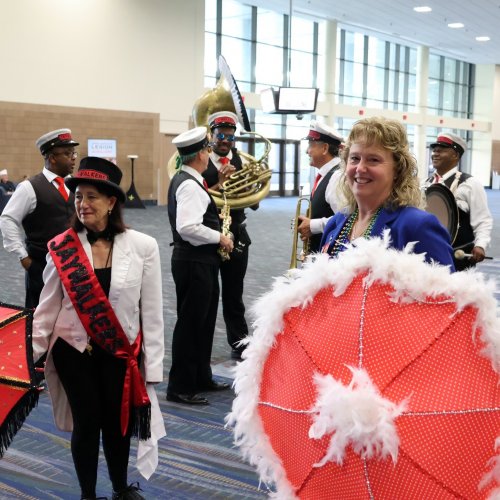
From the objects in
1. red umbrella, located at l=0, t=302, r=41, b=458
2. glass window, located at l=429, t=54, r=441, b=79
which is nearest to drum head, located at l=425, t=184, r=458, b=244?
red umbrella, located at l=0, t=302, r=41, b=458

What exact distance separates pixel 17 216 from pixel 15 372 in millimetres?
2394

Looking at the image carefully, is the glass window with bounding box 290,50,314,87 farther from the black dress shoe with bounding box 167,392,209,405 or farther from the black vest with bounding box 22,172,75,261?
the black dress shoe with bounding box 167,392,209,405

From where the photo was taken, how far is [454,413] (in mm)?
1183

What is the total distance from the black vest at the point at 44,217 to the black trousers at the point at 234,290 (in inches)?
49.4

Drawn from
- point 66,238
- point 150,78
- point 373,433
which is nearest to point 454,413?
point 373,433

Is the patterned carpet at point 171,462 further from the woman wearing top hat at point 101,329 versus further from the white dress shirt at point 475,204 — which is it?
the white dress shirt at point 475,204

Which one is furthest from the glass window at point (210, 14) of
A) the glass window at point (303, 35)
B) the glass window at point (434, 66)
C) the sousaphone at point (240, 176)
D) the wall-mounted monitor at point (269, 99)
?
the sousaphone at point (240, 176)

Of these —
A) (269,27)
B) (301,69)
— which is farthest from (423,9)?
(269,27)

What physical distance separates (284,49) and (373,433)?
2626 cm

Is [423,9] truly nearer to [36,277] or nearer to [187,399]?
[36,277]

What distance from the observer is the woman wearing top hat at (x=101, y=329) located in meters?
2.80

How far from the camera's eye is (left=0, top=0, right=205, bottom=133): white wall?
1789cm

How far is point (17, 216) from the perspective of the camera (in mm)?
4453


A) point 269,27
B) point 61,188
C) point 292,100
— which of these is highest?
point 269,27
